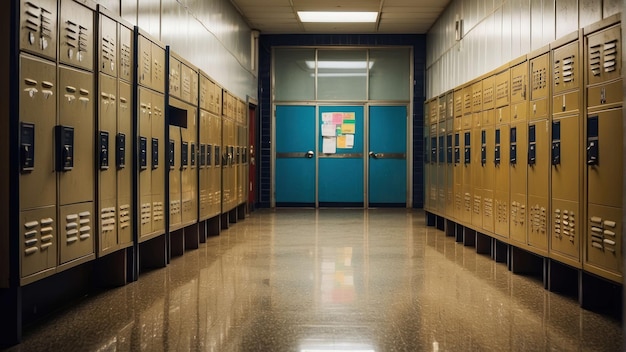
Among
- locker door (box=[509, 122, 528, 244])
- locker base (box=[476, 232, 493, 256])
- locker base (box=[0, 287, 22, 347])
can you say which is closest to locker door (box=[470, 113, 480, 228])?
locker base (box=[476, 232, 493, 256])

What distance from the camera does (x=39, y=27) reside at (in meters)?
3.44

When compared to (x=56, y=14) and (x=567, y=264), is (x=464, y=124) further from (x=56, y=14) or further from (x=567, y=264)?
(x=56, y=14)

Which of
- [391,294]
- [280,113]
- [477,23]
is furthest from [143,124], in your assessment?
[280,113]

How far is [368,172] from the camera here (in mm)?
13516

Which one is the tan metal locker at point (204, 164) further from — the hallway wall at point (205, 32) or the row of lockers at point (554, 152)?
the row of lockers at point (554, 152)

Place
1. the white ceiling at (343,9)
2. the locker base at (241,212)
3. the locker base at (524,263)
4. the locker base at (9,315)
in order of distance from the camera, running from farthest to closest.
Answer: the locker base at (241,212), the white ceiling at (343,9), the locker base at (524,263), the locker base at (9,315)

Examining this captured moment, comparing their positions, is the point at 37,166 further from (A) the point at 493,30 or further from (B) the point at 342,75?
(B) the point at 342,75

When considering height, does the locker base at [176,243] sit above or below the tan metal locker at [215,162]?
below

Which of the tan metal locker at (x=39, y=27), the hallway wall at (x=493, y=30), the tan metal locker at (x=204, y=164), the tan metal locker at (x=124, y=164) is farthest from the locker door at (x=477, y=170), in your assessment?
the tan metal locker at (x=39, y=27)

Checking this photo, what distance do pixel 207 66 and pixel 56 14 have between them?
197 inches

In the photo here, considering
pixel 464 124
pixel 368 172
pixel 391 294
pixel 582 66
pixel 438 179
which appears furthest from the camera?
pixel 368 172

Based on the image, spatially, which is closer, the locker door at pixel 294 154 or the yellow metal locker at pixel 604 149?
the yellow metal locker at pixel 604 149

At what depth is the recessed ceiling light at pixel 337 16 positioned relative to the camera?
1146cm

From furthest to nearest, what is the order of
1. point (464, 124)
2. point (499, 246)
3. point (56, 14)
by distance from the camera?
point (464, 124) → point (499, 246) → point (56, 14)
